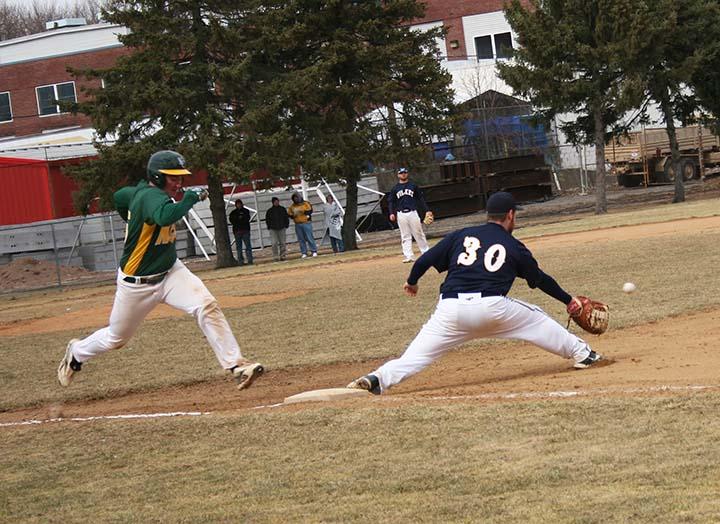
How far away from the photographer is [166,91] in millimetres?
32250

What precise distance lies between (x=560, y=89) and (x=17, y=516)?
3291 centimetres

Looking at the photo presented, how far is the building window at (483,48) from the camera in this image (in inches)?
2549

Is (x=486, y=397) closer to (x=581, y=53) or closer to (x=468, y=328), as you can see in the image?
(x=468, y=328)

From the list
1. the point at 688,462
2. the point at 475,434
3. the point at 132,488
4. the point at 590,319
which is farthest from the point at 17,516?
the point at 590,319

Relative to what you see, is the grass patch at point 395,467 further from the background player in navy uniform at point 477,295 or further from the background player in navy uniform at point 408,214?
the background player in navy uniform at point 408,214

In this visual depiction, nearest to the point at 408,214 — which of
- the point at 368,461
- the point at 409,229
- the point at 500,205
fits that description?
the point at 409,229

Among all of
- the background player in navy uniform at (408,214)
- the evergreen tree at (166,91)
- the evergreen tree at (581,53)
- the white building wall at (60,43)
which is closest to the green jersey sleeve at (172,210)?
the background player in navy uniform at (408,214)

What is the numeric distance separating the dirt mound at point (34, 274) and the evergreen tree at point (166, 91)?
3.38 metres

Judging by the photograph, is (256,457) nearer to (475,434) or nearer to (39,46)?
(475,434)

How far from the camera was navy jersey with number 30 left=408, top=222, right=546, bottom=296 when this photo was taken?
29.1 feet

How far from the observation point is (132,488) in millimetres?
6871

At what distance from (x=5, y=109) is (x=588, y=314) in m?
57.8

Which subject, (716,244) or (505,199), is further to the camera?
(716,244)

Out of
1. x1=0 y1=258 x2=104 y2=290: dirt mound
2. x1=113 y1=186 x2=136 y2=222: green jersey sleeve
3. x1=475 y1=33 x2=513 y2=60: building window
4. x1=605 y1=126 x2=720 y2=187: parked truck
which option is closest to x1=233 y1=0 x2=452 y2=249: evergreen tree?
x1=0 y1=258 x2=104 y2=290: dirt mound
